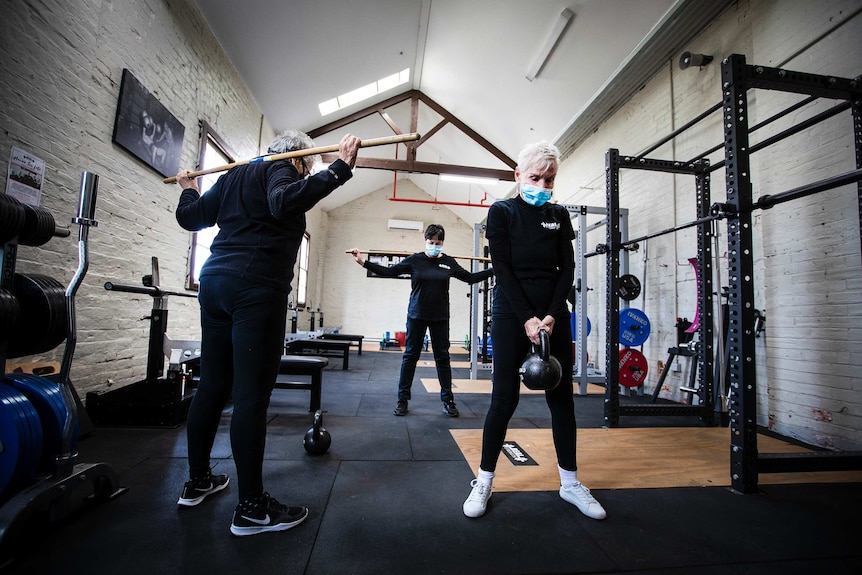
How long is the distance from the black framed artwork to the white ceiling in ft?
4.99

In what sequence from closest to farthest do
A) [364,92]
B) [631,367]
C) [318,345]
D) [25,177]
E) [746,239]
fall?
[746,239], [25,177], [631,367], [318,345], [364,92]

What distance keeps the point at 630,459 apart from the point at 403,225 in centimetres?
934

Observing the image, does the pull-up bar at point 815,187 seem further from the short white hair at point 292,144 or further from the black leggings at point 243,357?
the black leggings at point 243,357

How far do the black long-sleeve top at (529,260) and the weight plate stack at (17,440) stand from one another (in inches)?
63.7

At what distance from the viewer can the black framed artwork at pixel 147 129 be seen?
2.86 metres

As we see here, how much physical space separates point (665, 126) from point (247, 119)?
5.30 metres

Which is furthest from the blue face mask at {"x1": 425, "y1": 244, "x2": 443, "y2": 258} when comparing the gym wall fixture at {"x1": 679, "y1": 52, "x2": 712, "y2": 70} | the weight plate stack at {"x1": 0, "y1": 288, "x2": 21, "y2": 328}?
the gym wall fixture at {"x1": 679, "y1": 52, "x2": 712, "y2": 70}

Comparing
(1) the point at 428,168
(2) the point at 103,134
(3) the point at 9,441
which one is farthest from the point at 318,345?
(3) the point at 9,441

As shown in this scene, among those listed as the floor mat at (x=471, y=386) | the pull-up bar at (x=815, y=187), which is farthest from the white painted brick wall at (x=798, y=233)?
the pull-up bar at (x=815, y=187)

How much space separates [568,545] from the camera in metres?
1.22

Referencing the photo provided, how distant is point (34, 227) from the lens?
1287 millimetres

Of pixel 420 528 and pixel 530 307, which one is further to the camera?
pixel 530 307

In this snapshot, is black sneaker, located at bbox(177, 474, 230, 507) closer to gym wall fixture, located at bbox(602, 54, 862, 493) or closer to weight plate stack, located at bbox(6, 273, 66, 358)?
weight plate stack, located at bbox(6, 273, 66, 358)

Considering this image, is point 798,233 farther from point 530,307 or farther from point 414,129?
point 414,129
